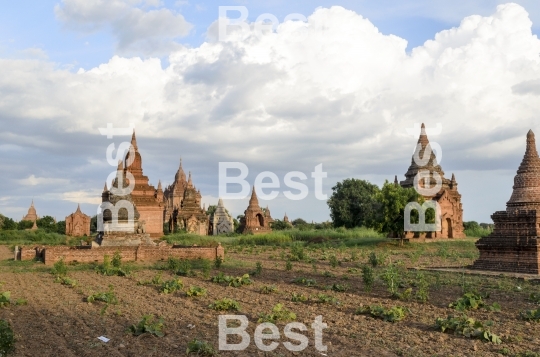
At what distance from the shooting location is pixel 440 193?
1663 inches

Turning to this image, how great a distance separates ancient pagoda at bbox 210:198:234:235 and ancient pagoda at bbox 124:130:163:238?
2076cm

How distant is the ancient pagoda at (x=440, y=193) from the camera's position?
41719 mm

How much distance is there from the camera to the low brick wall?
20.7 metres

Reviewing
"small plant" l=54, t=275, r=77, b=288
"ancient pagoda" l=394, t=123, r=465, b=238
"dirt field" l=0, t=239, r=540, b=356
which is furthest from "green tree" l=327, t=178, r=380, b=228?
"small plant" l=54, t=275, r=77, b=288

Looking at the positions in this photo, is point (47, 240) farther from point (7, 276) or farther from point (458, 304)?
point (458, 304)

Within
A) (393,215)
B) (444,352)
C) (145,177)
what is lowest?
(444,352)

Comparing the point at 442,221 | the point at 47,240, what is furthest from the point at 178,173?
the point at 442,221

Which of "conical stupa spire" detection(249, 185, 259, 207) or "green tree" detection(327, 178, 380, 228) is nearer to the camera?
"conical stupa spire" detection(249, 185, 259, 207)

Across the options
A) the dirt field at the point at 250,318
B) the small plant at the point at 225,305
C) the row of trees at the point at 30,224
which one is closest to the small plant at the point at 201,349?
the dirt field at the point at 250,318

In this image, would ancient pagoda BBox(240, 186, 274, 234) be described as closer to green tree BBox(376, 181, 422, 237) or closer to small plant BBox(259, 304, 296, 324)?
green tree BBox(376, 181, 422, 237)

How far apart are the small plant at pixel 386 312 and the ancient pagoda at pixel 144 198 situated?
3130cm

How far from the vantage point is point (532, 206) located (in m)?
17.2

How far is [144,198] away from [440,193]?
22.2 meters

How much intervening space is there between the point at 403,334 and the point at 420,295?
3.03m
